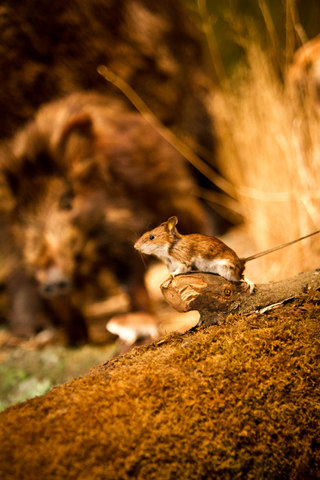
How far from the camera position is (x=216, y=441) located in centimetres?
87

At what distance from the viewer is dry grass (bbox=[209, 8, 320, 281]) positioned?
2.12 m

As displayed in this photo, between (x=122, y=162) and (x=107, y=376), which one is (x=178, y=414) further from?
(x=122, y=162)

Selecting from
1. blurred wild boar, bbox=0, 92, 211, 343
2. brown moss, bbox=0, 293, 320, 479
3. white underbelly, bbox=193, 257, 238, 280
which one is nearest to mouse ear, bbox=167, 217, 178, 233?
white underbelly, bbox=193, 257, 238, 280

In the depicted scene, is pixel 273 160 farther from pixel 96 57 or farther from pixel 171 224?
pixel 96 57

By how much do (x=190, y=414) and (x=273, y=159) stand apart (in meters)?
1.89

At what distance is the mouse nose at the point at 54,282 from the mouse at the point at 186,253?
1368mm

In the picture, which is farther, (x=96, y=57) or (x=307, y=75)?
(x=96, y=57)

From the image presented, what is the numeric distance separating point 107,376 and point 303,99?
248 cm

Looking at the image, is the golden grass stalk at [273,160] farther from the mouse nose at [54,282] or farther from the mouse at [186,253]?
the mouse nose at [54,282]

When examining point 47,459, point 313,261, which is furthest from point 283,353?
point 313,261

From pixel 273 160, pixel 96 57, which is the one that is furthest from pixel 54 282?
pixel 96 57

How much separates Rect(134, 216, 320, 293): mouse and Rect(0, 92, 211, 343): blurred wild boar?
3.66 feet

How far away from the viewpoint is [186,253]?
43.8 inches

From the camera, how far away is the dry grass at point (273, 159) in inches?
83.4
